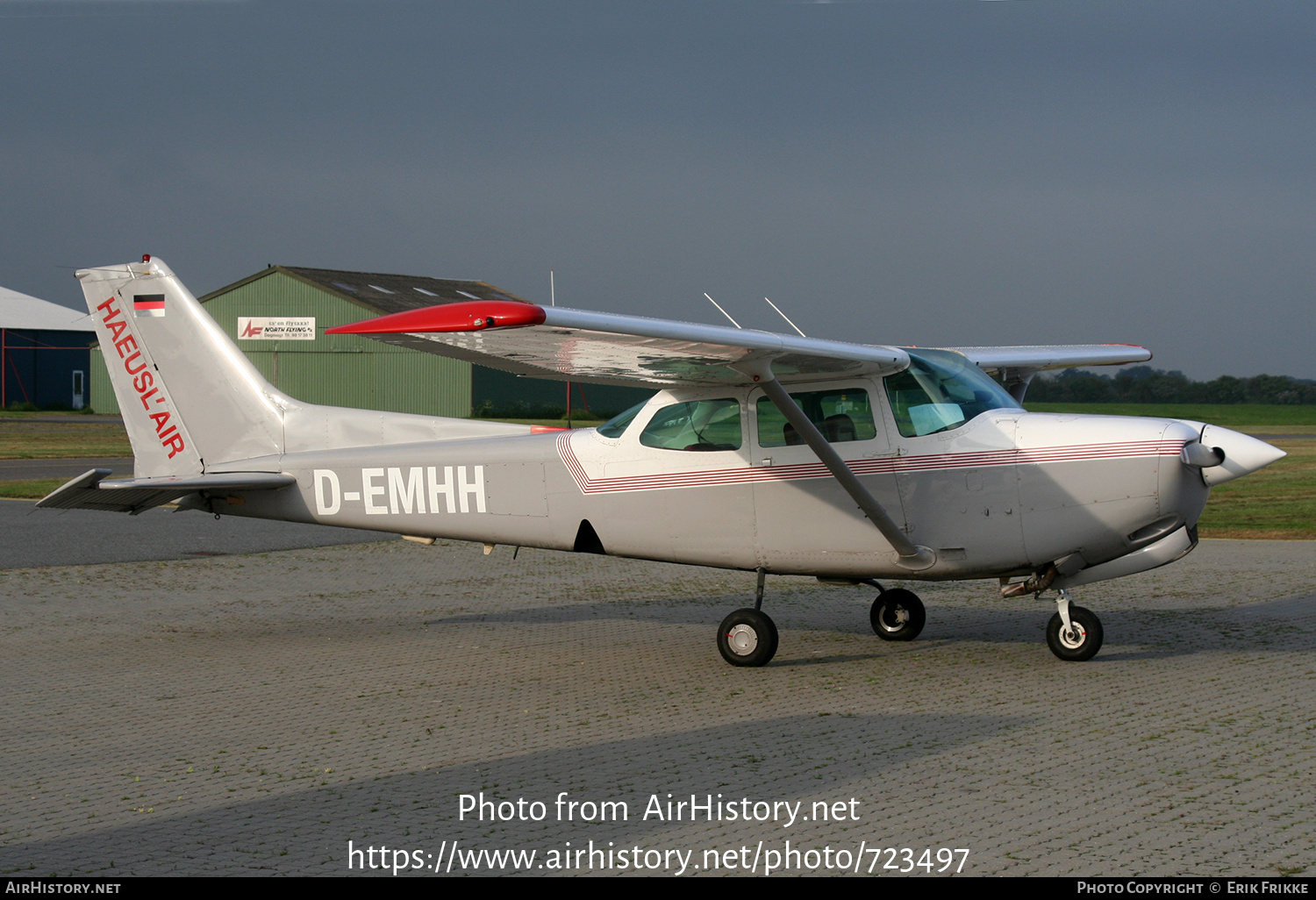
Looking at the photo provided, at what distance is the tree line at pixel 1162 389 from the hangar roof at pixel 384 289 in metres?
24.7

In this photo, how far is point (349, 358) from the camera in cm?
4850

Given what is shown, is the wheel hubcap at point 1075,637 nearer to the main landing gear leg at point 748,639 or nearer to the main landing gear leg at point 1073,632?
the main landing gear leg at point 1073,632

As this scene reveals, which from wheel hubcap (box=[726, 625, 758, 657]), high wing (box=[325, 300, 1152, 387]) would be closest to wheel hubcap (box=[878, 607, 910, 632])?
wheel hubcap (box=[726, 625, 758, 657])

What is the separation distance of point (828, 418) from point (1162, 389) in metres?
51.9

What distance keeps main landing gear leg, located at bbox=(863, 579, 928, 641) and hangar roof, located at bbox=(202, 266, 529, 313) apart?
39.6 metres

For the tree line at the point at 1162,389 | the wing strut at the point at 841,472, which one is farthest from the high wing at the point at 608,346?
the tree line at the point at 1162,389

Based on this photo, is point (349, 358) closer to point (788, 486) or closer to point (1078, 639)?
point (788, 486)

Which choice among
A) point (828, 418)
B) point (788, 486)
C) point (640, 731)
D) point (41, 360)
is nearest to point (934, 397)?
point (828, 418)

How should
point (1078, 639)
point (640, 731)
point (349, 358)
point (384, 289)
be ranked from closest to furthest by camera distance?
point (640, 731)
point (1078, 639)
point (349, 358)
point (384, 289)

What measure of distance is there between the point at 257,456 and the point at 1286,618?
924 cm

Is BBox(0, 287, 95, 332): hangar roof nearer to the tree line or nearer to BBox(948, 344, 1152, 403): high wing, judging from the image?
the tree line

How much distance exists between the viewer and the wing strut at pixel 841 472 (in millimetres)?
7809

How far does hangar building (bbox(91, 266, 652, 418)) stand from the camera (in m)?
47.7

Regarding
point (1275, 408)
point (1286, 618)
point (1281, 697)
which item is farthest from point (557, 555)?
point (1275, 408)
